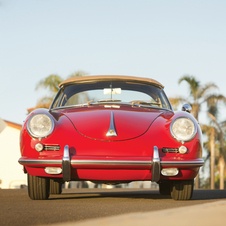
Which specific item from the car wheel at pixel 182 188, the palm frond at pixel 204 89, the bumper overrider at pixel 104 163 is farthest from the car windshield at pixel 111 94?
the palm frond at pixel 204 89

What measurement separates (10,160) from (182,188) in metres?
27.2

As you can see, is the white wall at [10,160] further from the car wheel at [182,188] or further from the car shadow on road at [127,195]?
the car wheel at [182,188]

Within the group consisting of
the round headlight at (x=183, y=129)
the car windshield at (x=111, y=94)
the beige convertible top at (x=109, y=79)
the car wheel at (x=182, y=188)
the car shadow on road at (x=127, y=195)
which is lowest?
the car shadow on road at (x=127, y=195)

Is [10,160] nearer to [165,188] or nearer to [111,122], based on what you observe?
[165,188]

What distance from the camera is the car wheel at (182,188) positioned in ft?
15.6

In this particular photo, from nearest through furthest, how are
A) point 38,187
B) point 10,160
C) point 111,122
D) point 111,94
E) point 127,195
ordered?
point 111,122, point 38,187, point 111,94, point 127,195, point 10,160

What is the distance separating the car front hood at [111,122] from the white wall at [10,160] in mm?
25574

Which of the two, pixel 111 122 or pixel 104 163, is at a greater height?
pixel 111 122

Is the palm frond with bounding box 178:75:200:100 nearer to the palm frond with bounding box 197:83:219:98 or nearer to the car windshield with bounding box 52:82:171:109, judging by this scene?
the palm frond with bounding box 197:83:219:98

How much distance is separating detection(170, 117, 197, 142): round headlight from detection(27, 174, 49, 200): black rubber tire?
1.64m

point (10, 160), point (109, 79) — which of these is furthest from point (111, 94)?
point (10, 160)

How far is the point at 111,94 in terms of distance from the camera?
18.9ft

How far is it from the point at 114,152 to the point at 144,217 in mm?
2108

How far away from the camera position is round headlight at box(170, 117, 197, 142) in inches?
179
